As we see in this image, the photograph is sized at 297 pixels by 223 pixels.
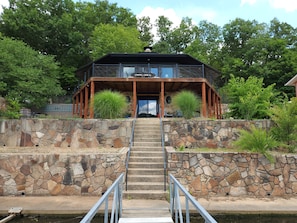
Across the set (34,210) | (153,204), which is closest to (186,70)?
(153,204)

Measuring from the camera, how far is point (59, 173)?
7.46m

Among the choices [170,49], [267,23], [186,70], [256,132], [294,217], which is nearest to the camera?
A: [294,217]

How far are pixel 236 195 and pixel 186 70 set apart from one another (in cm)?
1073

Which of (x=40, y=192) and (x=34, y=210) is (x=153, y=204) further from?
(x=40, y=192)

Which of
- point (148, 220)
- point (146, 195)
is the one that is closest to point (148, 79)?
point (146, 195)

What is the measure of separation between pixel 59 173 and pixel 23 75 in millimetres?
11595

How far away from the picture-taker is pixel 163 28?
37.6 m

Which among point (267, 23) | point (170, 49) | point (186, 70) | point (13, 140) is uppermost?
point (267, 23)

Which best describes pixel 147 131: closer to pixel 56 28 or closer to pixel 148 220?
pixel 148 220

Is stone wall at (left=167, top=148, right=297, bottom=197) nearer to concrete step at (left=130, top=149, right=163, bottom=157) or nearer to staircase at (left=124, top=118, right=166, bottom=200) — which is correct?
staircase at (left=124, top=118, right=166, bottom=200)

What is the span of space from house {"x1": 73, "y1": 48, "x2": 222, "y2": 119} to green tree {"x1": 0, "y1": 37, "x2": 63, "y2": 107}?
2.90 metres

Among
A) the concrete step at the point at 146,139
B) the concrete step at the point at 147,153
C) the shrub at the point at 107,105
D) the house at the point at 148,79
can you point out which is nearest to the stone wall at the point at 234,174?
the concrete step at the point at 147,153

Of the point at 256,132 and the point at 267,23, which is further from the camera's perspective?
the point at 267,23

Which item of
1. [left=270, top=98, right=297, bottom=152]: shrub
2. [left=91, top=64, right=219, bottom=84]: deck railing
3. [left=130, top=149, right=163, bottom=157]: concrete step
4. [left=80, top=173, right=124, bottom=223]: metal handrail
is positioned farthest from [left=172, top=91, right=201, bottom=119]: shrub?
[left=80, top=173, right=124, bottom=223]: metal handrail
